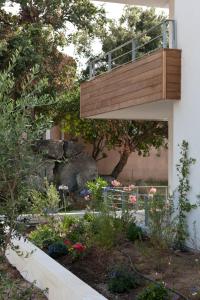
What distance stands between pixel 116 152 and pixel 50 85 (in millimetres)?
7737

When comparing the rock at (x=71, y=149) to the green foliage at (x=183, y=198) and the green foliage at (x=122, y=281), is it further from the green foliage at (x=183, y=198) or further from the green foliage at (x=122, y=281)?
the green foliage at (x=122, y=281)

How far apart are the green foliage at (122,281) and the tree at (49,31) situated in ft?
35.7

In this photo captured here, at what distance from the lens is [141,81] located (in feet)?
31.2

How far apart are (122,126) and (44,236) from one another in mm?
11653

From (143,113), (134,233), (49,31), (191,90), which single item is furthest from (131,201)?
(49,31)

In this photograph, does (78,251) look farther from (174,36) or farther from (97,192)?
(174,36)

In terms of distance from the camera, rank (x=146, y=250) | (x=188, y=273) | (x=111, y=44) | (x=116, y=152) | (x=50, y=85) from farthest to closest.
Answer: (x=116, y=152) < (x=111, y=44) < (x=50, y=85) < (x=146, y=250) < (x=188, y=273)

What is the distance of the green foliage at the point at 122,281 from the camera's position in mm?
6301

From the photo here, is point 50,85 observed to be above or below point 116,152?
above

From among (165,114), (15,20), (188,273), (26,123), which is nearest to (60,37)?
(15,20)

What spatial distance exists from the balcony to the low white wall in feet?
11.3

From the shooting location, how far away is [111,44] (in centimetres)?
2216

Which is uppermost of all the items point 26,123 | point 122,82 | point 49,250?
point 122,82

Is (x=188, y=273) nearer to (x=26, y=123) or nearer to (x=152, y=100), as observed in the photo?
(x=152, y=100)
